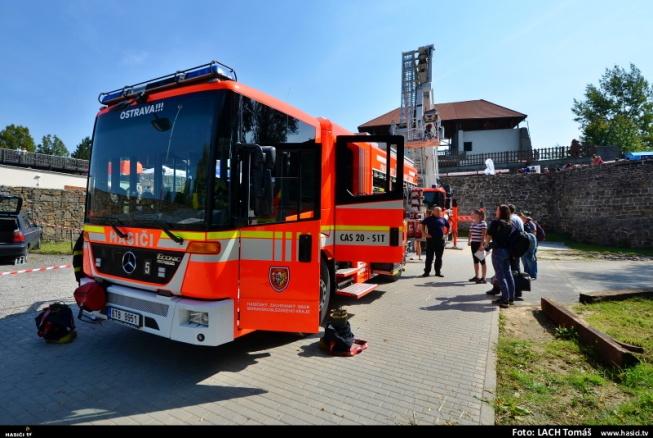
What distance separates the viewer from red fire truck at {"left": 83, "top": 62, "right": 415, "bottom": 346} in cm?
368

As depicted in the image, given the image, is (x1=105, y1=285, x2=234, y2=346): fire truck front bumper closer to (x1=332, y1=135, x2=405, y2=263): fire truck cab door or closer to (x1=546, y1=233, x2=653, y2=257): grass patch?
(x1=332, y1=135, x2=405, y2=263): fire truck cab door

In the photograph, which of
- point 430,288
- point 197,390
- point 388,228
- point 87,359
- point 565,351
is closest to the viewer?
point 197,390

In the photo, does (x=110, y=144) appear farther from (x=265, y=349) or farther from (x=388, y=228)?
(x=388, y=228)

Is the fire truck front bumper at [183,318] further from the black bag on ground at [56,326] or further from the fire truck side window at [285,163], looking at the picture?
the black bag on ground at [56,326]

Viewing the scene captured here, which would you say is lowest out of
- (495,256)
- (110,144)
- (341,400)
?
(341,400)

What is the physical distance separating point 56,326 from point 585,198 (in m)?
22.3

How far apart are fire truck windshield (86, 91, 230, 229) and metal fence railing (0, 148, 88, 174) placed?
34.1 meters

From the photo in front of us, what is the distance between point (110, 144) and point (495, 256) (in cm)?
626

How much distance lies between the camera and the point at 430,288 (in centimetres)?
830

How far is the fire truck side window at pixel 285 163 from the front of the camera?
4016 millimetres

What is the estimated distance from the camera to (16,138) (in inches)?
2436

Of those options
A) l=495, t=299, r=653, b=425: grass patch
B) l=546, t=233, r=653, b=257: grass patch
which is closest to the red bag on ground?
l=495, t=299, r=653, b=425: grass patch

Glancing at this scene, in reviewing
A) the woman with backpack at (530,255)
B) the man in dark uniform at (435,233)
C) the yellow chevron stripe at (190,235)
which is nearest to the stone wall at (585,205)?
the woman with backpack at (530,255)

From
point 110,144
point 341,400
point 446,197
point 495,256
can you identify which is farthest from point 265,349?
point 446,197
